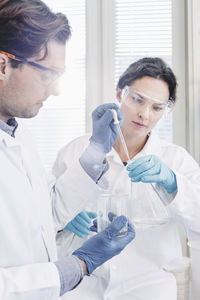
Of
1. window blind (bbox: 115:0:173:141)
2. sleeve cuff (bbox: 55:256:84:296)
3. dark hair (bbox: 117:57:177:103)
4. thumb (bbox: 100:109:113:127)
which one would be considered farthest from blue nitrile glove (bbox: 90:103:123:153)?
window blind (bbox: 115:0:173:141)

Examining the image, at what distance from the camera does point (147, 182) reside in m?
1.31

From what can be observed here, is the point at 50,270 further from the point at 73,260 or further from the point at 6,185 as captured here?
the point at 6,185

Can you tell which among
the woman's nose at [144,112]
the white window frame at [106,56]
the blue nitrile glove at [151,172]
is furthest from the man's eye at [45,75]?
the white window frame at [106,56]

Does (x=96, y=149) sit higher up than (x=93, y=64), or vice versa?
(x=93, y=64)

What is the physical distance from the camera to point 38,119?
8.59 feet

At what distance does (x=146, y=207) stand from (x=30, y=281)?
0.57 metres

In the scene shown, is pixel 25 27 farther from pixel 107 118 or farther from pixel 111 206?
pixel 111 206

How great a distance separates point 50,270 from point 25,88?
1.73ft

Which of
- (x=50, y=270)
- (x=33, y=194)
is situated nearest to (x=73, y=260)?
(x=50, y=270)

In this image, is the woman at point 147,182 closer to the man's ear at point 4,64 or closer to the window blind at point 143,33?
the man's ear at point 4,64

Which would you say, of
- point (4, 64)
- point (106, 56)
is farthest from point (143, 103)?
point (106, 56)

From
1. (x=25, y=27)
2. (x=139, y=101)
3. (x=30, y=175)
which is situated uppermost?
(x=25, y=27)

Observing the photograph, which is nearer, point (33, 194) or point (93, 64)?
point (33, 194)

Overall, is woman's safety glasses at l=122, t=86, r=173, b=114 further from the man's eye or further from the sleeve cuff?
the sleeve cuff
